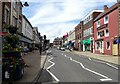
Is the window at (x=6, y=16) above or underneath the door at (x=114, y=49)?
above

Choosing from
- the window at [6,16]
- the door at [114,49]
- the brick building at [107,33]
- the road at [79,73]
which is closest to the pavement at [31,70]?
the road at [79,73]

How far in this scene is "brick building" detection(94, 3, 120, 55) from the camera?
36.2 m

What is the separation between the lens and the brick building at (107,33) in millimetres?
36200

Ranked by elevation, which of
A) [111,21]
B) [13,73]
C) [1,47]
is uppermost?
[111,21]

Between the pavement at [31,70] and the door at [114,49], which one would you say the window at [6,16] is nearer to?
the pavement at [31,70]

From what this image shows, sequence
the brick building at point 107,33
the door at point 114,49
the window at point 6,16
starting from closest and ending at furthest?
1. the window at point 6,16
2. the door at point 114,49
3. the brick building at point 107,33

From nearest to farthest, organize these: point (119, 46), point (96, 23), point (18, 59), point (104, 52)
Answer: point (18, 59), point (119, 46), point (104, 52), point (96, 23)

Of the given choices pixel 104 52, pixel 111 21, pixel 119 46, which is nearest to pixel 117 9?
pixel 111 21

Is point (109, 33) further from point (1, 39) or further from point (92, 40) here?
point (1, 39)

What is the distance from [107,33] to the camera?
135ft

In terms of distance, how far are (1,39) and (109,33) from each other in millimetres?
29059

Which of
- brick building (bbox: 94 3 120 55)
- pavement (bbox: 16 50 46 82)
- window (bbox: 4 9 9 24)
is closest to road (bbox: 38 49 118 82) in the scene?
pavement (bbox: 16 50 46 82)

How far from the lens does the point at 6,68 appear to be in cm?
1083

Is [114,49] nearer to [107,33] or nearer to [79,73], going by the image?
[107,33]
